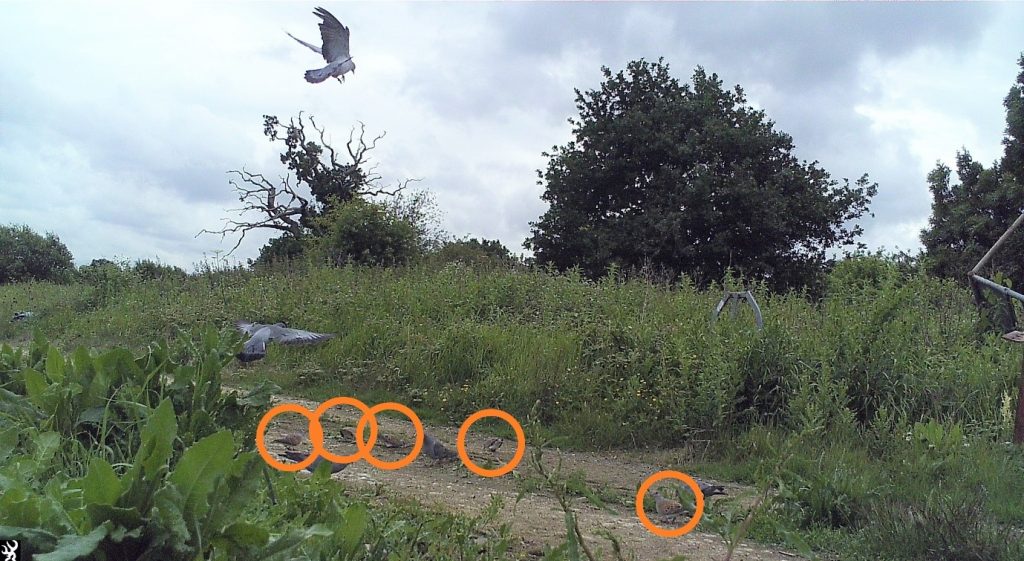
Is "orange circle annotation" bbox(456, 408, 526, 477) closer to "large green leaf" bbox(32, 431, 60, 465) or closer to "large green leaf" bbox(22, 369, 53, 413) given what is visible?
"large green leaf" bbox(32, 431, 60, 465)

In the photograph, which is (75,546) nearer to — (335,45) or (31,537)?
(31,537)

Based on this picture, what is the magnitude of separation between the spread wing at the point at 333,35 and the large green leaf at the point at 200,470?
584 centimetres

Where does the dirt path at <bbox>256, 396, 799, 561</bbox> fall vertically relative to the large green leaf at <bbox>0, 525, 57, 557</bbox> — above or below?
below

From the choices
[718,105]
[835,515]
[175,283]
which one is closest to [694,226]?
[718,105]

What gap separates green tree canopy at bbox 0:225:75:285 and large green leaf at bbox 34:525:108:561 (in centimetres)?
2681

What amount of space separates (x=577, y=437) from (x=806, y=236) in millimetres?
16830

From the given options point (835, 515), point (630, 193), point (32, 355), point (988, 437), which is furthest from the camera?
point (630, 193)

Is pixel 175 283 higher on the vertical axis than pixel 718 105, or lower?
lower

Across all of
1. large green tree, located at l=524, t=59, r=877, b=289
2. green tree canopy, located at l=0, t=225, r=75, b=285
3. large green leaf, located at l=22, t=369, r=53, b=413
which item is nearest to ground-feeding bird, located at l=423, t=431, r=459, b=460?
large green leaf, located at l=22, t=369, r=53, b=413

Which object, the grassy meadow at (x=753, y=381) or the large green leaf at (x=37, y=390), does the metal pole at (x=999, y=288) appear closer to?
the grassy meadow at (x=753, y=381)

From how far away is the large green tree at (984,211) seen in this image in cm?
1941

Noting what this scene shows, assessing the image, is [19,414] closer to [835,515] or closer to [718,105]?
[835,515]

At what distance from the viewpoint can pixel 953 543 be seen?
109 inches

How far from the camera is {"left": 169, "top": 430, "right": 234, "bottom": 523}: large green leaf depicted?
3.55 feet
